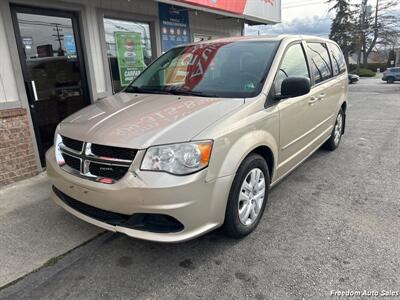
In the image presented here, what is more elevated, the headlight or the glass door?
the glass door

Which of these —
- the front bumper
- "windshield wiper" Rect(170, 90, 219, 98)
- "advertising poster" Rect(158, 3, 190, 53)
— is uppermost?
Result: "advertising poster" Rect(158, 3, 190, 53)

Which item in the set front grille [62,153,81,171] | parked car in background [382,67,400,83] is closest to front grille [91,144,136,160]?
front grille [62,153,81,171]

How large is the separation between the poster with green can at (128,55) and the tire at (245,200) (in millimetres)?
4174

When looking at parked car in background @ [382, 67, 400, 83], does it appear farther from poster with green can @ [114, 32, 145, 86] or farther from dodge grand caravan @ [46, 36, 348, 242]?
dodge grand caravan @ [46, 36, 348, 242]

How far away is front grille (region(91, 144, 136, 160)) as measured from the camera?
237cm

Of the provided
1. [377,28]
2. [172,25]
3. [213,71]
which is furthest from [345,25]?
[213,71]

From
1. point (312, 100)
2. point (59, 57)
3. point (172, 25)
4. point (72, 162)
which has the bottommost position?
point (72, 162)

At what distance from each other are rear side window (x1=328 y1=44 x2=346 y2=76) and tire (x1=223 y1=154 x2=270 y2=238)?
113 inches

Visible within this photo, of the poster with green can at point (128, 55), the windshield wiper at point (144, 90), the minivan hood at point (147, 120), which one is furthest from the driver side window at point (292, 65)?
the poster with green can at point (128, 55)

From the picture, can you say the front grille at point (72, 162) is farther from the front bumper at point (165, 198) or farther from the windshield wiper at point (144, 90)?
the windshield wiper at point (144, 90)

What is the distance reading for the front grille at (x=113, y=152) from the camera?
2.37 m

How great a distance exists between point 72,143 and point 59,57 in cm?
283

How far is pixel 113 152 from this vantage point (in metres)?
2.43

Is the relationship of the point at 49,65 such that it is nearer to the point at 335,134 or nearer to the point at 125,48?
the point at 125,48
